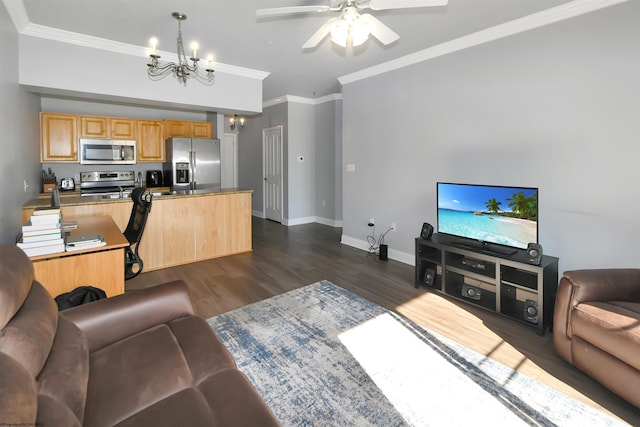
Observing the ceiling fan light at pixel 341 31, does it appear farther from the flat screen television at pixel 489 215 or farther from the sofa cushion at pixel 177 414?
the sofa cushion at pixel 177 414

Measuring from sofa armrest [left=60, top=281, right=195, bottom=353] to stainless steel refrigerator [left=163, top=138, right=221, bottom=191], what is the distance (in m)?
4.12

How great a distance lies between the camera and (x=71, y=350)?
4.22 feet

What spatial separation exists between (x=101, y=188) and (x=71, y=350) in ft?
16.9

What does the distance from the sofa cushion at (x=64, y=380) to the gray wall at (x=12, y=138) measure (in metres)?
1.91

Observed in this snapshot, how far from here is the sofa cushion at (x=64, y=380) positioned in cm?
95

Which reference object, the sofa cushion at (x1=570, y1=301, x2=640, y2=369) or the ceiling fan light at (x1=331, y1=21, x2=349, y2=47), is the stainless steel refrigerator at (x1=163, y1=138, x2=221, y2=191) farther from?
the sofa cushion at (x1=570, y1=301, x2=640, y2=369)

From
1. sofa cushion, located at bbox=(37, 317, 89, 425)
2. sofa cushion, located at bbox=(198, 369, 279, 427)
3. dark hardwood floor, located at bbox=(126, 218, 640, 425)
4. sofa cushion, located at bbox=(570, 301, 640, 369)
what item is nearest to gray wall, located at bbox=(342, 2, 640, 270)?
dark hardwood floor, located at bbox=(126, 218, 640, 425)

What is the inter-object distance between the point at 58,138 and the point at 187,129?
190 centimetres

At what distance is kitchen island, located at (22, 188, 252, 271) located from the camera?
12.7 ft

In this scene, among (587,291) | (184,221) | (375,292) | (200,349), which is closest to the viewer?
(200,349)

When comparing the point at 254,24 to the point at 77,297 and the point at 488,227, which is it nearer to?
the point at 77,297

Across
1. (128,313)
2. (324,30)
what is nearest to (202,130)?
(324,30)

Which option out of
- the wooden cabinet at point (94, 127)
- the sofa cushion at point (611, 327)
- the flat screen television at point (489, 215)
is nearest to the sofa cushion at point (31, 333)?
the sofa cushion at point (611, 327)

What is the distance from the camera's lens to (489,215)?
10.1 feet
